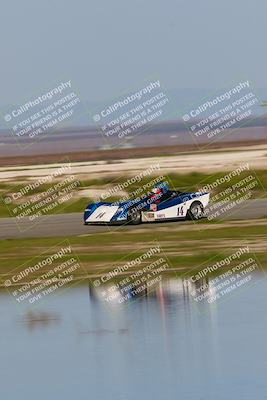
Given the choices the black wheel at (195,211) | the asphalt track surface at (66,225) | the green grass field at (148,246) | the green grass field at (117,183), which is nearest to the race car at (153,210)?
the black wheel at (195,211)

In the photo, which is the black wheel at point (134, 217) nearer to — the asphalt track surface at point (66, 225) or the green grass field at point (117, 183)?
the asphalt track surface at point (66, 225)

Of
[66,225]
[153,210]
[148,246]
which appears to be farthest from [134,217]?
[148,246]

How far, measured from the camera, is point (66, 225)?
49312 mm

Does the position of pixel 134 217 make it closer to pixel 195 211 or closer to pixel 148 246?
pixel 195 211

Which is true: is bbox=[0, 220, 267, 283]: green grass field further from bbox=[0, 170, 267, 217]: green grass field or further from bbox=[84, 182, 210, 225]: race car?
bbox=[0, 170, 267, 217]: green grass field

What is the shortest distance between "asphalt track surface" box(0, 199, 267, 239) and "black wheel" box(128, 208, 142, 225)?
0.35 meters

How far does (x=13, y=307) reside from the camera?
30.2m

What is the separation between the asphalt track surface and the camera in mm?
46625

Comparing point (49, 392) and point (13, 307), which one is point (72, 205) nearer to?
point (13, 307)

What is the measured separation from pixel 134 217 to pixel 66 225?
9.03ft

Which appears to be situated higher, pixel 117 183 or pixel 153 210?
pixel 153 210

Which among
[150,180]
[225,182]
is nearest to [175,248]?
[225,182]

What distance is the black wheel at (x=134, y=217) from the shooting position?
47.8 metres

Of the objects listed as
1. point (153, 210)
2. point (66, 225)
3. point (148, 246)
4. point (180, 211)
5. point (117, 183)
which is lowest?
point (117, 183)
